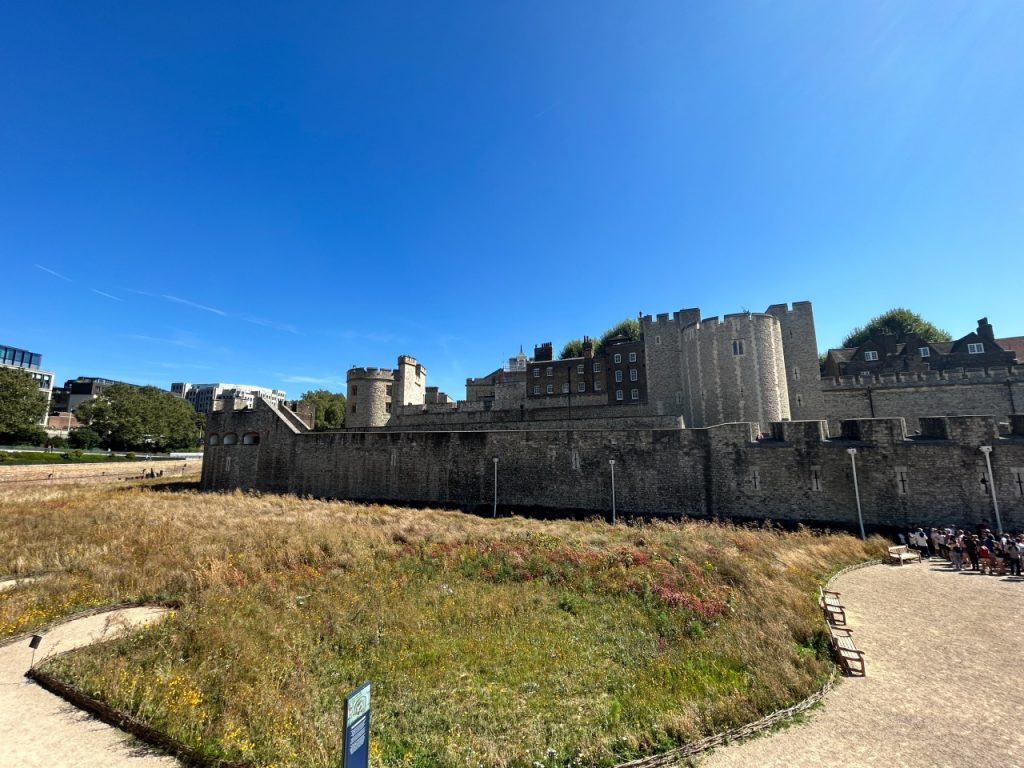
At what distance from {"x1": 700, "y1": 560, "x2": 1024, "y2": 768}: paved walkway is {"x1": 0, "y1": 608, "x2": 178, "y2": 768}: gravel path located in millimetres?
6766

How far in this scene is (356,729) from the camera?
3.48 m

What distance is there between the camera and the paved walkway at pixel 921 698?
16.9 ft

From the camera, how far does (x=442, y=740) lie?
18.1ft

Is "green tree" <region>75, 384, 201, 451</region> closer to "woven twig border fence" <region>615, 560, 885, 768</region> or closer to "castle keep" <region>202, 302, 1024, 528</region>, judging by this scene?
"castle keep" <region>202, 302, 1024, 528</region>

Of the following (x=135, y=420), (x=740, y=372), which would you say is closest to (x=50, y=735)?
(x=740, y=372)

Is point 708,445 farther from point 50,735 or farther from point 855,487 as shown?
point 50,735

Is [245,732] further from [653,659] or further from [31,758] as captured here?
[653,659]

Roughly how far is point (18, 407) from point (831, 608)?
72963mm

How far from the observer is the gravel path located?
4.67 metres

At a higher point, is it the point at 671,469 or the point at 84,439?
the point at 84,439

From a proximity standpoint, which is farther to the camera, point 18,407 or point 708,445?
point 18,407

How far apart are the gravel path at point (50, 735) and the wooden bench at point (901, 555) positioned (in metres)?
18.9

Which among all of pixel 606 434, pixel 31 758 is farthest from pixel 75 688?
pixel 606 434

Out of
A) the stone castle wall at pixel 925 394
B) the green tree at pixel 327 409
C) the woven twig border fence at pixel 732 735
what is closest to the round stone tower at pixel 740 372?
the stone castle wall at pixel 925 394
